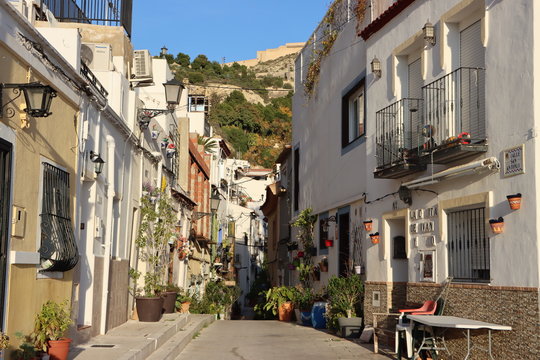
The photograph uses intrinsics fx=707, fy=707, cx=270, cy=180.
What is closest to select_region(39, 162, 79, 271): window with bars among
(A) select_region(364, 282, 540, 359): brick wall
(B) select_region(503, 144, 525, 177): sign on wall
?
(A) select_region(364, 282, 540, 359): brick wall

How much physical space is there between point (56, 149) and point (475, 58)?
20.6ft

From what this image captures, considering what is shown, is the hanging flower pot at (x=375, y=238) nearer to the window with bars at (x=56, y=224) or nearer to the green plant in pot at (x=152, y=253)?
the green plant in pot at (x=152, y=253)

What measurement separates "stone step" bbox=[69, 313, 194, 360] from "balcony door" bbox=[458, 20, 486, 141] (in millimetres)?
5925

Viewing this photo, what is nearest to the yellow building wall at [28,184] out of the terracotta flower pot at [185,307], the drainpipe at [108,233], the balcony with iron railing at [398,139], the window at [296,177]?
the drainpipe at [108,233]

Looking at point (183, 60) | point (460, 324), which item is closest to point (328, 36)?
point (460, 324)

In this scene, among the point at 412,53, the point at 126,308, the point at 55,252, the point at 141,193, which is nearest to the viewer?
the point at 55,252

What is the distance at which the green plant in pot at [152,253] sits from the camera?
16.4 metres

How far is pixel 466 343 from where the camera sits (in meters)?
10.0

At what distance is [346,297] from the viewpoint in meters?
16.0

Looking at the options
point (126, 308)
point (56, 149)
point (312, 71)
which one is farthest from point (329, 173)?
point (56, 149)

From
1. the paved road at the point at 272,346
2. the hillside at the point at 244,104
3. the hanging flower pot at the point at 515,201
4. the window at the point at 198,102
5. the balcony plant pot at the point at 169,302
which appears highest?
the hillside at the point at 244,104

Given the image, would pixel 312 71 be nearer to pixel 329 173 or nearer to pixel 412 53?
pixel 329 173

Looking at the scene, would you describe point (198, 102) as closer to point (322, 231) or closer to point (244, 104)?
point (244, 104)

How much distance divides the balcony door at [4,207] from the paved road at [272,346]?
4.85 m
